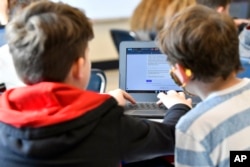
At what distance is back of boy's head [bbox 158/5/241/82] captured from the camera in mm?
1044

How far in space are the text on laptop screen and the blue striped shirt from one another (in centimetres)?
55

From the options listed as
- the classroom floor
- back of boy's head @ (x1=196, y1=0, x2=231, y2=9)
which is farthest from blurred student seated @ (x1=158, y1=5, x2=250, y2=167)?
the classroom floor

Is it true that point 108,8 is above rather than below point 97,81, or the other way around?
above

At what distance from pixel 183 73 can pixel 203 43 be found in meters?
0.12

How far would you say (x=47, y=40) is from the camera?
0.96 metres

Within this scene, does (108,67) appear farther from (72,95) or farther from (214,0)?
(72,95)

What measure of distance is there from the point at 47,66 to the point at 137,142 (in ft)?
1.00

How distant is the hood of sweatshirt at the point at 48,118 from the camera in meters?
0.93

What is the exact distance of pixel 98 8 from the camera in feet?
12.9

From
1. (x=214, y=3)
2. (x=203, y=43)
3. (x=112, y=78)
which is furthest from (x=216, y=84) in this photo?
(x=112, y=78)

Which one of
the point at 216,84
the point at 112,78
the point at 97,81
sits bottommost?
the point at 112,78

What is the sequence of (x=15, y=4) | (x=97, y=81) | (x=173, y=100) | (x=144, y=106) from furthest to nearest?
(x=97, y=81) → (x=15, y=4) → (x=144, y=106) → (x=173, y=100)

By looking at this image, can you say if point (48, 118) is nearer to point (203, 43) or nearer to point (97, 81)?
point (203, 43)

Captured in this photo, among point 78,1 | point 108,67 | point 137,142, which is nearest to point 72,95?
point 137,142
